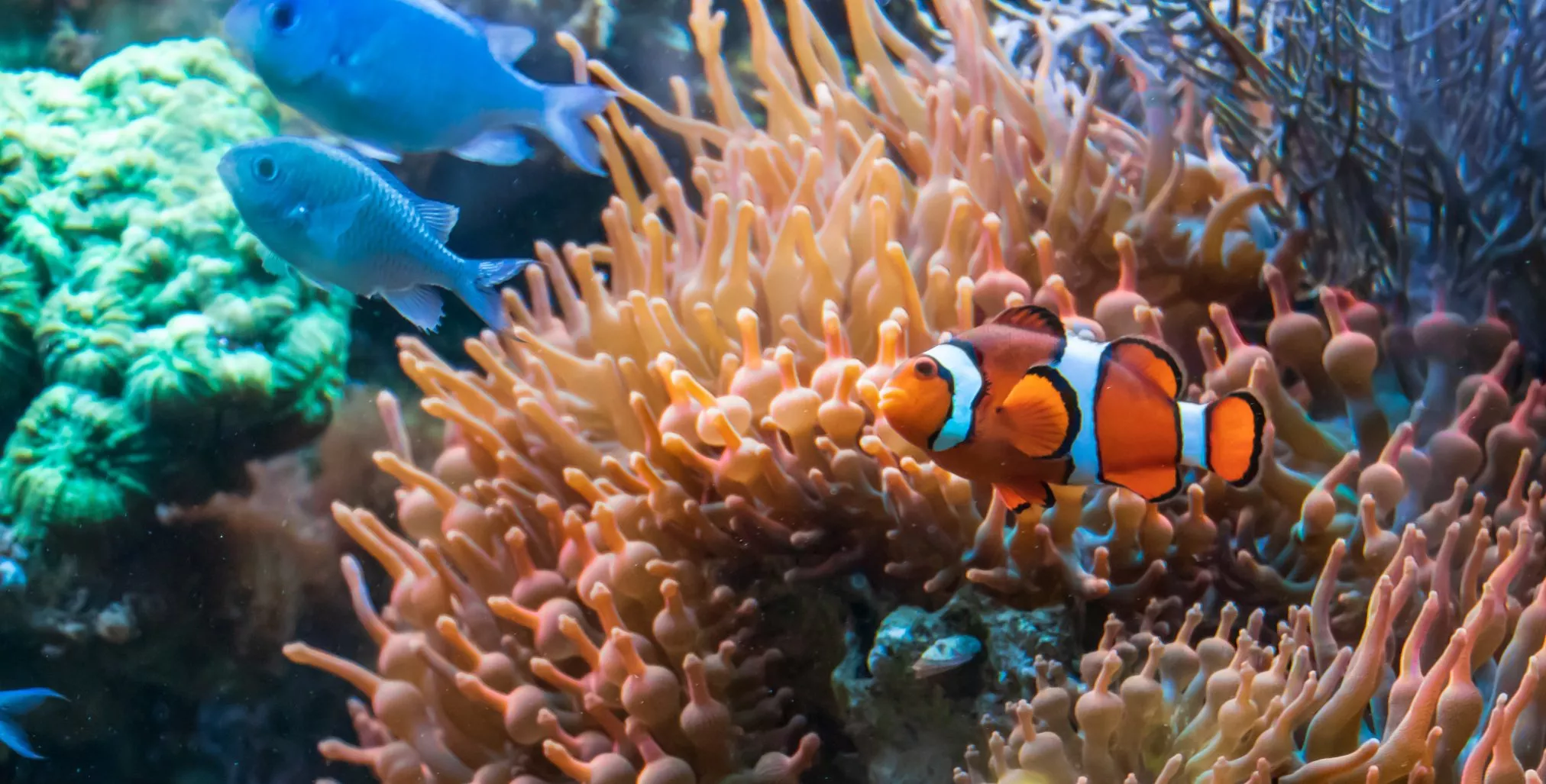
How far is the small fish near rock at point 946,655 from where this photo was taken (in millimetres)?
1517

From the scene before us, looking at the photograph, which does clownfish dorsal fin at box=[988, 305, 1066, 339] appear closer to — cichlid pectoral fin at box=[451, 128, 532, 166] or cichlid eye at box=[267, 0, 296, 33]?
cichlid pectoral fin at box=[451, 128, 532, 166]

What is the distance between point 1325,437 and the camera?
173cm

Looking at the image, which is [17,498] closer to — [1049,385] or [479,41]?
[479,41]

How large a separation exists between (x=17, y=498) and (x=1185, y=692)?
2.66m

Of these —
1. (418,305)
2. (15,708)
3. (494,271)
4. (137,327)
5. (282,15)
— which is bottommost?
(15,708)

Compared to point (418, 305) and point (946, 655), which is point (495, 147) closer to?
point (418, 305)

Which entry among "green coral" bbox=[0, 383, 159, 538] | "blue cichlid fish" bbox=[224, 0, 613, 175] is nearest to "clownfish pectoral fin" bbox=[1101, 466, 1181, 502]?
"blue cichlid fish" bbox=[224, 0, 613, 175]

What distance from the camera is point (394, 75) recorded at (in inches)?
66.7

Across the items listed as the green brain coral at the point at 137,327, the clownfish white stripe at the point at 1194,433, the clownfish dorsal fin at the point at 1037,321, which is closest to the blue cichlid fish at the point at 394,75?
the green brain coral at the point at 137,327

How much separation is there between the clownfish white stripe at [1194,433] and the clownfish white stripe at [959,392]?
26cm

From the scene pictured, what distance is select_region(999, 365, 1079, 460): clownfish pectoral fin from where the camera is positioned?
48.2 inches

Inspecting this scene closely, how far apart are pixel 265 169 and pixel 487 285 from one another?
0.42 meters

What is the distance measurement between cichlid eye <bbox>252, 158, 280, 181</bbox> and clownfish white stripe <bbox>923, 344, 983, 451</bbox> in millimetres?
1206

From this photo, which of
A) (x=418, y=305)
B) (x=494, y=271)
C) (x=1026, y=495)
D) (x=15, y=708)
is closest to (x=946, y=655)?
(x=1026, y=495)
